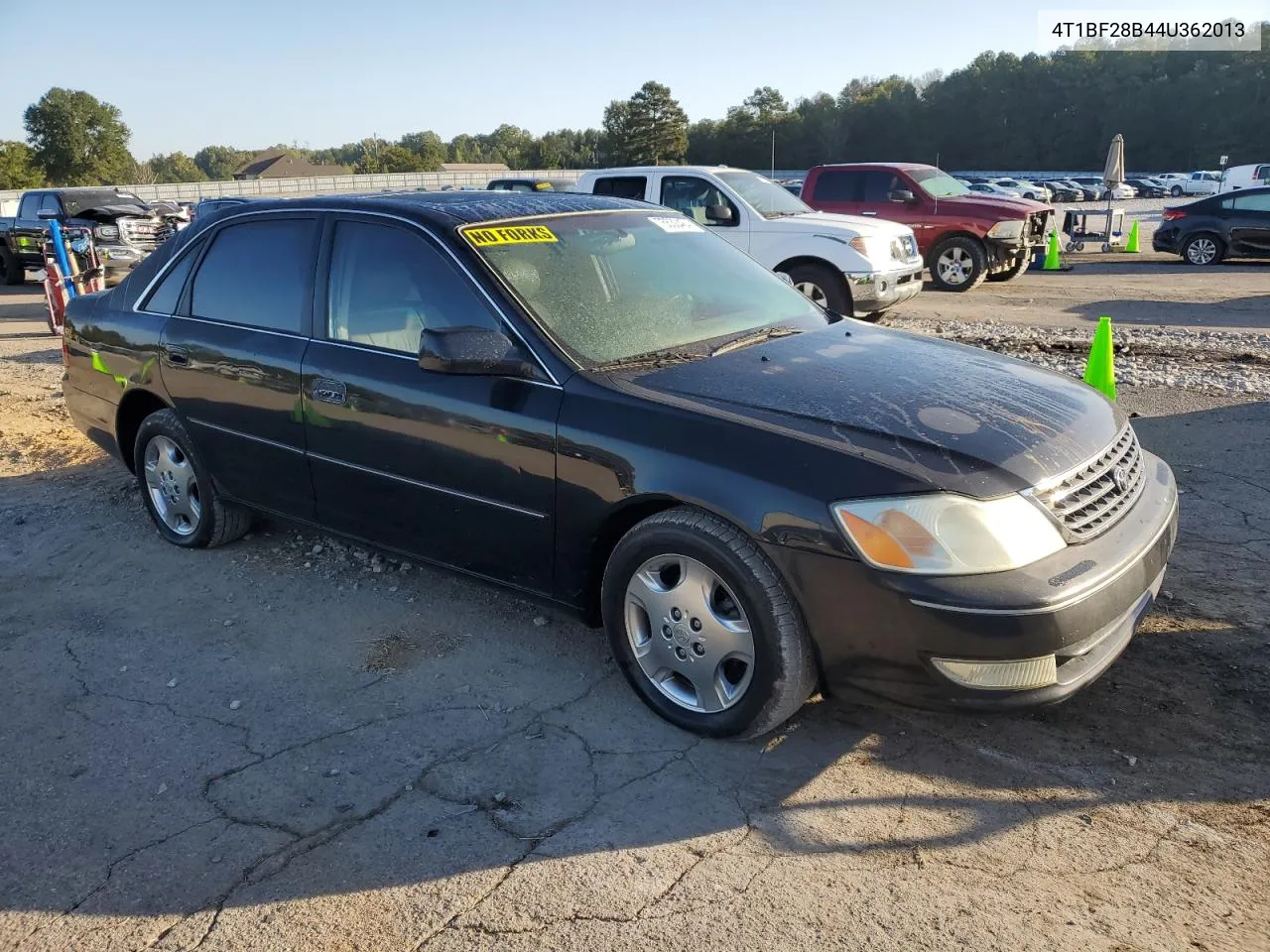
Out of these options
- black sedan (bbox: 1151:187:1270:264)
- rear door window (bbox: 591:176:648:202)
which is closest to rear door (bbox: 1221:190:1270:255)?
black sedan (bbox: 1151:187:1270:264)

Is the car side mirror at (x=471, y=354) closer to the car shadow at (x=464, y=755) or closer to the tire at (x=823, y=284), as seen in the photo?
the car shadow at (x=464, y=755)

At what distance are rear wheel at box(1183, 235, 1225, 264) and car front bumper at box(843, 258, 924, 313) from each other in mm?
9882

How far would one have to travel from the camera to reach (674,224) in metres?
4.54

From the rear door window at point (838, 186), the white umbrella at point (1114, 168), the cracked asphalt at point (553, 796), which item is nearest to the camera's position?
the cracked asphalt at point (553, 796)

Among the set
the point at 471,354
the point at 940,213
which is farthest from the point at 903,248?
the point at 471,354

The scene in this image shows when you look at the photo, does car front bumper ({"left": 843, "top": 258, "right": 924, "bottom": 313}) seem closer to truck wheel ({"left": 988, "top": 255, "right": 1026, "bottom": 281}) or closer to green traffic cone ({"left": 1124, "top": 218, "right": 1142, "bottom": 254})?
truck wheel ({"left": 988, "top": 255, "right": 1026, "bottom": 281})

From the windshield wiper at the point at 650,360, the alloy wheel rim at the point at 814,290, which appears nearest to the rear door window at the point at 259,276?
the windshield wiper at the point at 650,360

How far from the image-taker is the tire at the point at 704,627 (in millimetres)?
2904

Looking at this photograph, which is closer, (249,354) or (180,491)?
(249,354)

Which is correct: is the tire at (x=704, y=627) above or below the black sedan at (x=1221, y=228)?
below

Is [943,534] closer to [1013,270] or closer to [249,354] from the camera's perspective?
[249,354]

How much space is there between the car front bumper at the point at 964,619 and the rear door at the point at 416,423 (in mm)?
1026

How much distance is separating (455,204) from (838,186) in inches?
485

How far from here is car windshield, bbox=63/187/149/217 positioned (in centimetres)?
1808
